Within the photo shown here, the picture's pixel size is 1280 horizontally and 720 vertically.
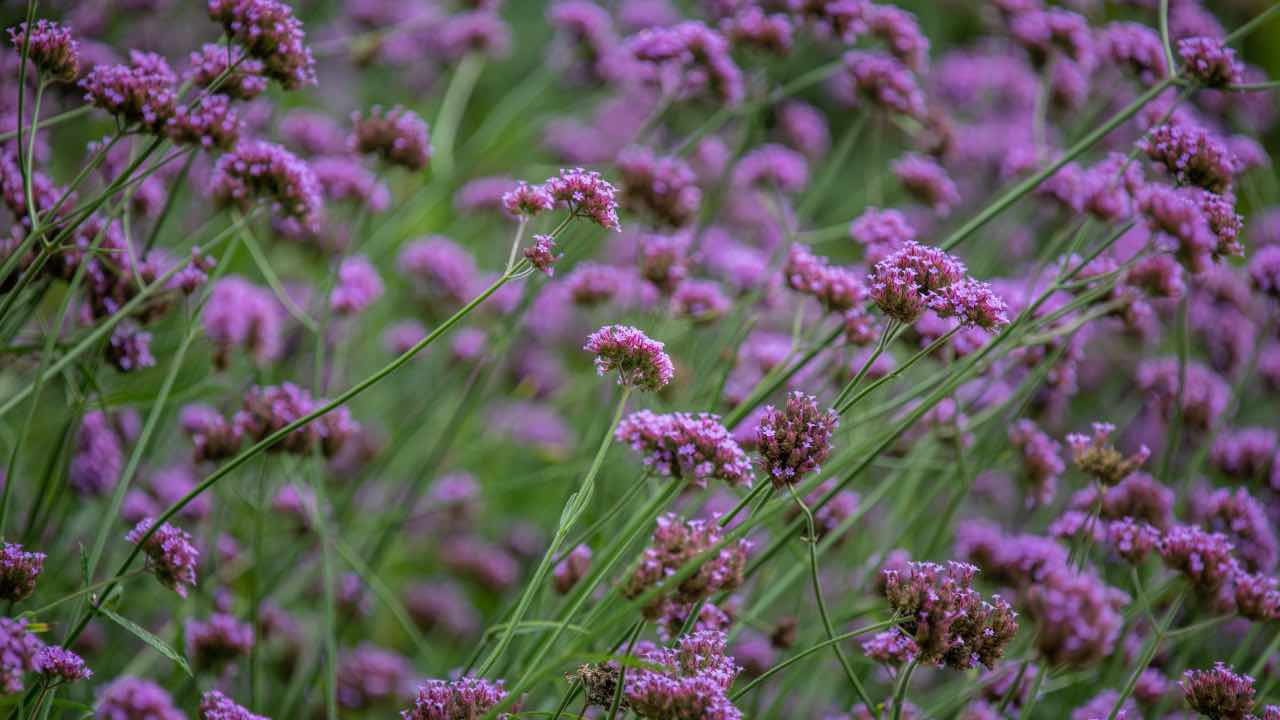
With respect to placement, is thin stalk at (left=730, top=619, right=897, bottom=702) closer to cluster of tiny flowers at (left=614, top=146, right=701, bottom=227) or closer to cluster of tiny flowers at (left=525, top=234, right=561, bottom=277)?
cluster of tiny flowers at (left=525, top=234, right=561, bottom=277)

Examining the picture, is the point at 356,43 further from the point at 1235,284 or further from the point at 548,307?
the point at 1235,284

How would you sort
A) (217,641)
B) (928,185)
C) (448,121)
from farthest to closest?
(448,121) < (928,185) < (217,641)

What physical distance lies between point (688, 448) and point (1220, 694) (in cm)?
98

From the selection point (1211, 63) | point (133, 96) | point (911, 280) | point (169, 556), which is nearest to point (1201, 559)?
point (911, 280)

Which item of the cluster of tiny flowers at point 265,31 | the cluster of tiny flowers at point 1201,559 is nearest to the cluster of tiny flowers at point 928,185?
the cluster of tiny flowers at point 1201,559

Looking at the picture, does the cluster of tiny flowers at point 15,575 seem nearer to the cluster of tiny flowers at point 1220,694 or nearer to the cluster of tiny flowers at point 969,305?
the cluster of tiny flowers at point 969,305

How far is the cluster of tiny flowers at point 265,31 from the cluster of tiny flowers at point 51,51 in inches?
9.0

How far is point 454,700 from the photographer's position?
1394 mm

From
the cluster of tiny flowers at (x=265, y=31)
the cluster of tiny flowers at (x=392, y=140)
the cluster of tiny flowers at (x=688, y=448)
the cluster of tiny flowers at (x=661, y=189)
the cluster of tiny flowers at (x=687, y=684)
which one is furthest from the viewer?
the cluster of tiny flowers at (x=661, y=189)

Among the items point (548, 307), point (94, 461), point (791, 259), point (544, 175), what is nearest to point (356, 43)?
point (544, 175)

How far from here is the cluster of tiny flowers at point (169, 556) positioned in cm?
144

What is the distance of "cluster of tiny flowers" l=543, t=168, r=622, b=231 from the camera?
1.50 m

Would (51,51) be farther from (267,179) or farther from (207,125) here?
(267,179)

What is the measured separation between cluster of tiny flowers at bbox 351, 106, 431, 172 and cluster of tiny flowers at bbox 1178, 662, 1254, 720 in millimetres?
1763
